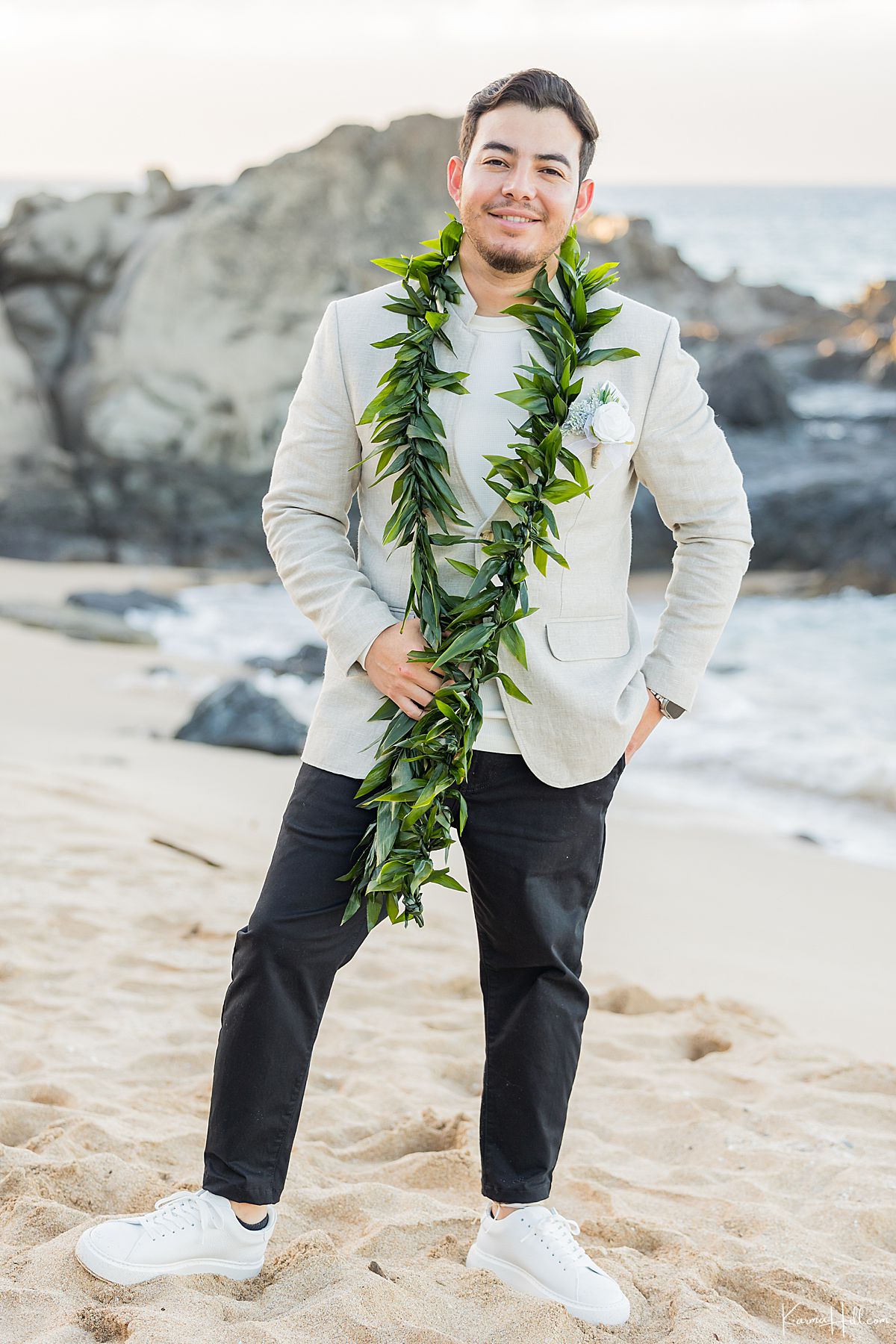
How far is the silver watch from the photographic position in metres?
2.57

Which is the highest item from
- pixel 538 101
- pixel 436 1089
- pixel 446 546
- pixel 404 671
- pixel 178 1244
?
pixel 538 101

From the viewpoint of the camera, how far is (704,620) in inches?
101

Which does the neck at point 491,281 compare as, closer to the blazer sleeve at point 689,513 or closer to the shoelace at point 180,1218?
the blazer sleeve at point 689,513

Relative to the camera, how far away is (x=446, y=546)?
2416mm

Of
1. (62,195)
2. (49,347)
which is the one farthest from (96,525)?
(62,195)

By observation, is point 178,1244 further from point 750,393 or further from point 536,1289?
point 750,393

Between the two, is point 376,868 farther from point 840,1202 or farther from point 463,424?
point 840,1202

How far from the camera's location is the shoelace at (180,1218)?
97.3 inches

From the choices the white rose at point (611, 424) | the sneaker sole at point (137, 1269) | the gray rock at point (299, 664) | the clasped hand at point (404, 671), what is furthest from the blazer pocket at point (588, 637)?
the gray rock at point (299, 664)

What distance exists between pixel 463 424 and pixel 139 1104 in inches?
75.5

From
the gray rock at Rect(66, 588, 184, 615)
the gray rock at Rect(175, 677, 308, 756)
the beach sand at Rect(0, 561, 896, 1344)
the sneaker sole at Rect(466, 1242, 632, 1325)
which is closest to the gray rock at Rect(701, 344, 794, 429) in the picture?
the gray rock at Rect(66, 588, 184, 615)

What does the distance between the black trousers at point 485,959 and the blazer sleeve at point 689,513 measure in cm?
23

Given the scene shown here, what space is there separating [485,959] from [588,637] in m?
0.65

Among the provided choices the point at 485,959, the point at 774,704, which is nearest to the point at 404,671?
the point at 485,959
